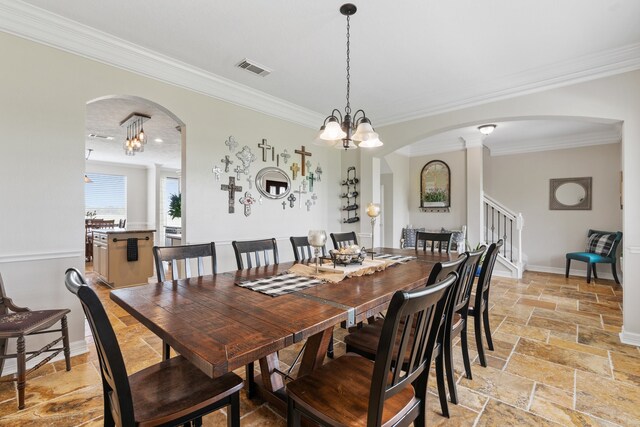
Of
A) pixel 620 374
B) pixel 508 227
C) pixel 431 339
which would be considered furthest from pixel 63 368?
pixel 508 227

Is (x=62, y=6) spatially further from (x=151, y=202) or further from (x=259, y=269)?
(x=151, y=202)

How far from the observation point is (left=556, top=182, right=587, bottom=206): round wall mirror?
5645 millimetres

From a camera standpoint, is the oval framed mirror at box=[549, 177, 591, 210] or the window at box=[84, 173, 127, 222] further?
the window at box=[84, 173, 127, 222]

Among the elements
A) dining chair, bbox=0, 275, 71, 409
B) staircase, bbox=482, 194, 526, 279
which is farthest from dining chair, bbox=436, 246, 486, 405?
staircase, bbox=482, 194, 526, 279

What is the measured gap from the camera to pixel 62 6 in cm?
224

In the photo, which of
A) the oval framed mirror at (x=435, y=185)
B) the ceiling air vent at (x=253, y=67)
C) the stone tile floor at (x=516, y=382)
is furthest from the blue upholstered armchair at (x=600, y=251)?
the ceiling air vent at (x=253, y=67)

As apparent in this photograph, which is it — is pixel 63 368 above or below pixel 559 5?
below

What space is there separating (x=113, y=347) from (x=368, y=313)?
40.0 inches

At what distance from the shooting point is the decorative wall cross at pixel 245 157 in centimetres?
373

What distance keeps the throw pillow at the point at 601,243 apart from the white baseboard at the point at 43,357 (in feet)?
23.6

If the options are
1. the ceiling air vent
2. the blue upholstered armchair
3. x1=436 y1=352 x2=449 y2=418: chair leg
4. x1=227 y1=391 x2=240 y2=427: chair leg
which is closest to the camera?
x1=227 y1=391 x2=240 y2=427: chair leg

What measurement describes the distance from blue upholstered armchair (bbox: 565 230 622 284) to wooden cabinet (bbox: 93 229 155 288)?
7.24 metres

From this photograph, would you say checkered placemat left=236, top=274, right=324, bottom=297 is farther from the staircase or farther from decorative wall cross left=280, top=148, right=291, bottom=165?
the staircase

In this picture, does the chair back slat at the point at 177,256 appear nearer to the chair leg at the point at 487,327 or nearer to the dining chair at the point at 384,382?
the dining chair at the point at 384,382
